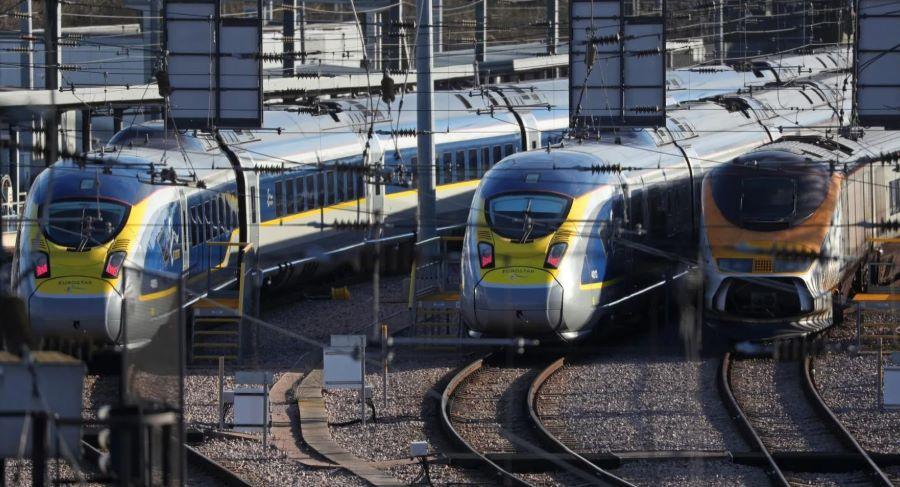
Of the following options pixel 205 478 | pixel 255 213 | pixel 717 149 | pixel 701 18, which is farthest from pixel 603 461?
pixel 701 18

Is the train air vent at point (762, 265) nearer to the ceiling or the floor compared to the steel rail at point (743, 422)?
nearer to the ceiling

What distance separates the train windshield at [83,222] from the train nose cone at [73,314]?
0.56 meters

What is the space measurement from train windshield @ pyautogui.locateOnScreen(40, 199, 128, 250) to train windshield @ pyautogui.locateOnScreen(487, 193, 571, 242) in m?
4.44

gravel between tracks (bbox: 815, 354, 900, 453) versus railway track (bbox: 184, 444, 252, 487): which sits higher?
railway track (bbox: 184, 444, 252, 487)

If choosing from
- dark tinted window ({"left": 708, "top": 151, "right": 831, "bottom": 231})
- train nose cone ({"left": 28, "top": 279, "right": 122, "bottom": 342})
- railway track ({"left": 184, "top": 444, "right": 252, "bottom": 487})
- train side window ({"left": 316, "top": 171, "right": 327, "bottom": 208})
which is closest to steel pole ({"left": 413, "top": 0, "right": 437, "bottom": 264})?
train side window ({"left": 316, "top": 171, "right": 327, "bottom": 208})

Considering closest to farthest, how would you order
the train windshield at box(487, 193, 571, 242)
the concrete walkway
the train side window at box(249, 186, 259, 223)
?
the concrete walkway
the train windshield at box(487, 193, 571, 242)
the train side window at box(249, 186, 259, 223)

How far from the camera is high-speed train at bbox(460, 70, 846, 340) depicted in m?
A: 19.5

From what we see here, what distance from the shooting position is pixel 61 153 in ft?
38.3

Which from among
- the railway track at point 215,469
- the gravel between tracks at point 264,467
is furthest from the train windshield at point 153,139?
the railway track at point 215,469

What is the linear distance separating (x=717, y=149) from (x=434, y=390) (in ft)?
27.1

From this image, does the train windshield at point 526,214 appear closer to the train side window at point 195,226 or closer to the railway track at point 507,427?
the railway track at point 507,427

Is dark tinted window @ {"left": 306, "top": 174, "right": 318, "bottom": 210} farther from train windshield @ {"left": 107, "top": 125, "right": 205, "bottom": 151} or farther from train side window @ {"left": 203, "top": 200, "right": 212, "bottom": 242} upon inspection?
train side window @ {"left": 203, "top": 200, "right": 212, "bottom": 242}

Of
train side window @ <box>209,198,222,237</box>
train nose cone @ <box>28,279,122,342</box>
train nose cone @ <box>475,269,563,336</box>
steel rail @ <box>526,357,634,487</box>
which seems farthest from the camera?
train side window @ <box>209,198,222,237</box>

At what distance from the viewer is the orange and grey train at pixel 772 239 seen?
791 inches
